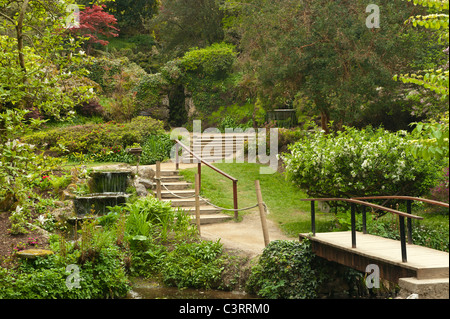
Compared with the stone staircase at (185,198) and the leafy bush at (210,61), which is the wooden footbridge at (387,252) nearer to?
Result: the stone staircase at (185,198)

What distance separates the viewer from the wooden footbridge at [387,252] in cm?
504

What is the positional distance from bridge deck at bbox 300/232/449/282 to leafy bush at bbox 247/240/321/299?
0.26m

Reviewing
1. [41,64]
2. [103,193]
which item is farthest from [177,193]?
[41,64]

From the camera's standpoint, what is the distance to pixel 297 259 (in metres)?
7.73

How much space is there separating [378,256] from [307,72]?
27.8 ft

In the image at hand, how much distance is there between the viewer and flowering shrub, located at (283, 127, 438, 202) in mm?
8977

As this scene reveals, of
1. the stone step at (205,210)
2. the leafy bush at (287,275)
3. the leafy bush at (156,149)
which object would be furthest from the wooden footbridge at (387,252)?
the leafy bush at (156,149)

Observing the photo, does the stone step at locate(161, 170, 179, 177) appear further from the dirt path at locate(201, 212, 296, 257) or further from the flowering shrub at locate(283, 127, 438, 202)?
the flowering shrub at locate(283, 127, 438, 202)

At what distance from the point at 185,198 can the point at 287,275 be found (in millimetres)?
4328

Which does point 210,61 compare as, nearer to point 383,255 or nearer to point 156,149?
point 156,149

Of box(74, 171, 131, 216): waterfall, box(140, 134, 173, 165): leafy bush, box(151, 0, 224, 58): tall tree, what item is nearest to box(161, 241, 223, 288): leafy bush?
box(74, 171, 131, 216): waterfall

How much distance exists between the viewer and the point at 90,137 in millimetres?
16406
